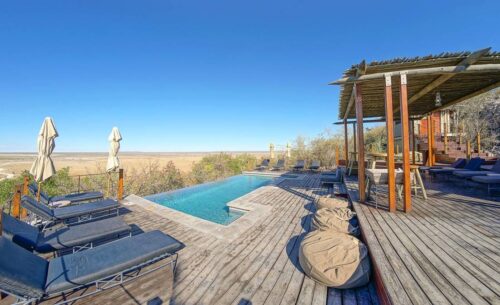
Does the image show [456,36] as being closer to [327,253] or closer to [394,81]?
[394,81]

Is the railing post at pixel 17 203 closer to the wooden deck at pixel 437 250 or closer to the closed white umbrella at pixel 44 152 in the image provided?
the closed white umbrella at pixel 44 152

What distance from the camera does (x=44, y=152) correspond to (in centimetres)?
461

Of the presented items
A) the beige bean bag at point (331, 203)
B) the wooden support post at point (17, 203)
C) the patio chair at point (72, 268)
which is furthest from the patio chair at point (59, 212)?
the beige bean bag at point (331, 203)

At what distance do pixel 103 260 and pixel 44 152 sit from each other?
400cm

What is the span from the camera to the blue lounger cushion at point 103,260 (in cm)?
192

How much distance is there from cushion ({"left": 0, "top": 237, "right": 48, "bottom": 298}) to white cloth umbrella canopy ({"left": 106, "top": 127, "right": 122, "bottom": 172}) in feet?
A: 14.2

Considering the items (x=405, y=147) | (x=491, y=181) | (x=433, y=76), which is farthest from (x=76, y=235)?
(x=491, y=181)

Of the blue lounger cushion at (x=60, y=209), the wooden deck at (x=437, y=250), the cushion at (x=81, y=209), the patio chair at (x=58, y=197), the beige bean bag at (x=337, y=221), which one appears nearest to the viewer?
the wooden deck at (x=437, y=250)

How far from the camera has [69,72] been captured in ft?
47.2

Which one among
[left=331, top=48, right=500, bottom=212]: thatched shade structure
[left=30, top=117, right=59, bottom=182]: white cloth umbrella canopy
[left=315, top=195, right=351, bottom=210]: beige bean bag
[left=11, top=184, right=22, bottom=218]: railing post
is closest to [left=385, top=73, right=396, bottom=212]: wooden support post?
[left=331, top=48, right=500, bottom=212]: thatched shade structure

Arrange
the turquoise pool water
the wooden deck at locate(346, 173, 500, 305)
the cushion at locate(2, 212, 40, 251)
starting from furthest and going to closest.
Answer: the turquoise pool water < the cushion at locate(2, 212, 40, 251) < the wooden deck at locate(346, 173, 500, 305)

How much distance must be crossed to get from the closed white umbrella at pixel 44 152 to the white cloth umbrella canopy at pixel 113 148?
143 cm

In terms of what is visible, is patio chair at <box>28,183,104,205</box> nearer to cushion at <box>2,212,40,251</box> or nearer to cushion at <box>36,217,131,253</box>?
cushion at <box>36,217,131,253</box>

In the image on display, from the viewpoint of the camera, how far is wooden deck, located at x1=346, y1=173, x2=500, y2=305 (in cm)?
156
